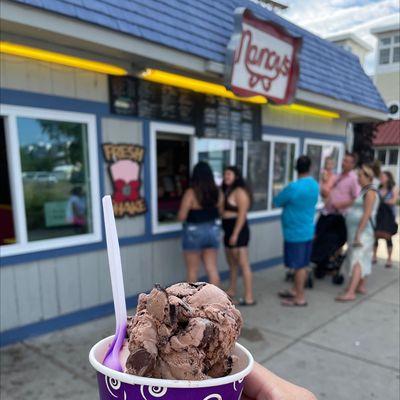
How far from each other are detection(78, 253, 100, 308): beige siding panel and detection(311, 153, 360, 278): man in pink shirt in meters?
3.23

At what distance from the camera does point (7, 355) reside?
3.31 metres

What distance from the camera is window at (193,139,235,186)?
16.9ft

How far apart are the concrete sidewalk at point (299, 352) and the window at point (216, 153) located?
1.98m

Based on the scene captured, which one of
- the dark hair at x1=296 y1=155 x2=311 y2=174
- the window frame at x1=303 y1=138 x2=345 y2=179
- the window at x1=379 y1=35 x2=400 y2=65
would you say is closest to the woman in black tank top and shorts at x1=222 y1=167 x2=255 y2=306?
the dark hair at x1=296 y1=155 x2=311 y2=174

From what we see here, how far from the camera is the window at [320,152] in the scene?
23.9ft

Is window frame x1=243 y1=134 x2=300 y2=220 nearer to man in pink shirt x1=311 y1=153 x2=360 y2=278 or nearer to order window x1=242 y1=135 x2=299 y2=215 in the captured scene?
order window x1=242 y1=135 x2=299 y2=215

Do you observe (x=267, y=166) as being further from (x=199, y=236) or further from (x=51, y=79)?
(x=51, y=79)

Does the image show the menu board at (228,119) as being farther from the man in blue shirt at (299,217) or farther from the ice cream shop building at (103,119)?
the man in blue shirt at (299,217)

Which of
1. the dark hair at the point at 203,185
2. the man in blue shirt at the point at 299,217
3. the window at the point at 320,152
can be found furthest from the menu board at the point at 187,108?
the window at the point at 320,152

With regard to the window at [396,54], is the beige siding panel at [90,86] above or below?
below

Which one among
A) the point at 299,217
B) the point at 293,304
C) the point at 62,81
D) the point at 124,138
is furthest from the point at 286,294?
the point at 62,81

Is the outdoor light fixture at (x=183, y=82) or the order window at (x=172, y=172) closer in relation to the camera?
the outdoor light fixture at (x=183, y=82)

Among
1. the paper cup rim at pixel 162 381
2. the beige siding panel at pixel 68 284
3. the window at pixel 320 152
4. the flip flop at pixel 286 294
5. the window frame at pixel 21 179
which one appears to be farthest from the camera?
the window at pixel 320 152

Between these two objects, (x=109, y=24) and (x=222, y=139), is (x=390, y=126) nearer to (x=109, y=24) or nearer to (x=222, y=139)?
(x=222, y=139)
